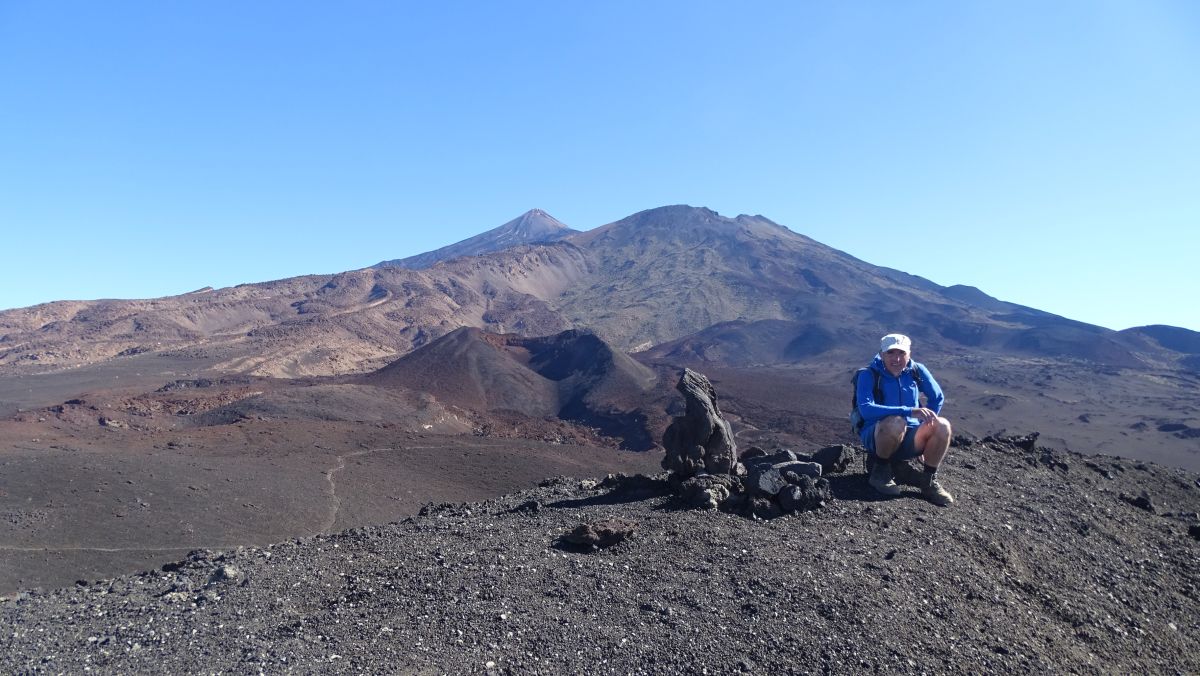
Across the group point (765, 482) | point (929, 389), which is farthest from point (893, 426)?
point (765, 482)

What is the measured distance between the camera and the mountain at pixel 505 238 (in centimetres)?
14473

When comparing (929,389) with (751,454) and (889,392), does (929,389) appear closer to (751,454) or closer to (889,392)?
(889,392)

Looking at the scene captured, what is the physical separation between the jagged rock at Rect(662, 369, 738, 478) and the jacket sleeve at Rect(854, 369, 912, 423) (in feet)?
5.70

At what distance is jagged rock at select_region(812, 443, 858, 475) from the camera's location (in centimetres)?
821

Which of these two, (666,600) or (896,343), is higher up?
(896,343)

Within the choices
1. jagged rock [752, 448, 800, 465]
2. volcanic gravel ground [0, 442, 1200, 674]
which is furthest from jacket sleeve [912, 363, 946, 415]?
jagged rock [752, 448, 800, 465]

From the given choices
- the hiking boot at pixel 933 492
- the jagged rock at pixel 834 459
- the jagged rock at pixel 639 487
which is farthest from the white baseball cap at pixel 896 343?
the jagged rock at pixel 639 487

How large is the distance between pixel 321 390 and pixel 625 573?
2916 cm

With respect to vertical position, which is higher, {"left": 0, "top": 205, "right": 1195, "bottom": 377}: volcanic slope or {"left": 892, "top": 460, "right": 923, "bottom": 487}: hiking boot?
{"left": 0, "top": 205, "right": 1195, "bottom": 377}: volcanic slope

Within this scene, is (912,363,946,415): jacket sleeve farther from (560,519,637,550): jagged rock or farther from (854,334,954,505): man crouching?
(560,519,637,550): jagged rock

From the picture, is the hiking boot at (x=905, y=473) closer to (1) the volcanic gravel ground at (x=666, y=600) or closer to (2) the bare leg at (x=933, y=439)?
(1) the volcanic gravel ground at (x=666, y=600)

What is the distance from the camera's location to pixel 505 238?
15525 cm

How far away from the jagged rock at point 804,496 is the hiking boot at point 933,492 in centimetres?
100

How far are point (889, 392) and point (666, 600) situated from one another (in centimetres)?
306
